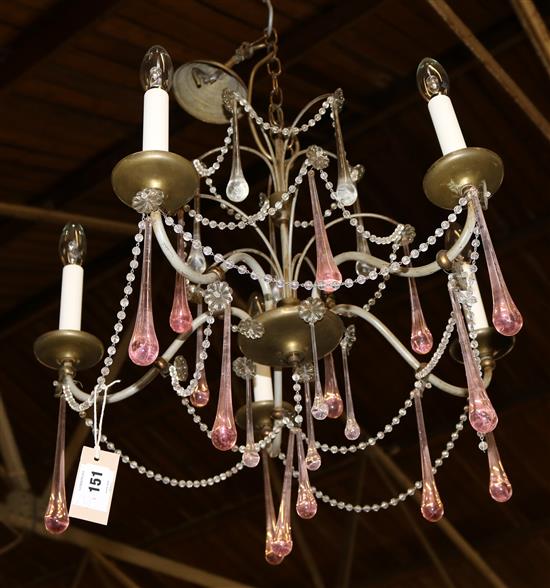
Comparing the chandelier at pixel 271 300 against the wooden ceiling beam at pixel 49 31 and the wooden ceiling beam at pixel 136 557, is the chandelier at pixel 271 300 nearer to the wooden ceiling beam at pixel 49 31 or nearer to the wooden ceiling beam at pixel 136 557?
the wooden ceiling beam at pixel 49 31

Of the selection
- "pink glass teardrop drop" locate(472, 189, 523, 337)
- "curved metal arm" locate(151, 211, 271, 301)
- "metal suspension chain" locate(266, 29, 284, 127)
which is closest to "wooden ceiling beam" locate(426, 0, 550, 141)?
"metal suspension chain" locate(266, 29, 284, 127)

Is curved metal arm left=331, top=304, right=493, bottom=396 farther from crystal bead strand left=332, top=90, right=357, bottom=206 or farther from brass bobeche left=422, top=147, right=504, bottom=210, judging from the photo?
brass bobeche left=422, top=147, right=504, bottom=210

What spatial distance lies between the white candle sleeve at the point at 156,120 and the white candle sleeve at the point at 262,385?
825 mm

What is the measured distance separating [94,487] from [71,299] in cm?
49

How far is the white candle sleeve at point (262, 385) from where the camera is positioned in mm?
2531

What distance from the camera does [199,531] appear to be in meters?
7.98

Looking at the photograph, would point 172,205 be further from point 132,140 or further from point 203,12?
point 132,140

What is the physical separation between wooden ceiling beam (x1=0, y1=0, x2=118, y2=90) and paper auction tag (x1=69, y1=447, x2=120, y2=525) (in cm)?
226

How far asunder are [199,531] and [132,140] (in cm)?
422

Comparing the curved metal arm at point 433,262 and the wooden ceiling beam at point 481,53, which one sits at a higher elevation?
the wooden ceiling beam at point 481,53

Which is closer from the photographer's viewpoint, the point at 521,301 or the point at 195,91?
the point at 195,91

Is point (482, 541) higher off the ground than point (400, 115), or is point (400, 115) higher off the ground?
point (400, 115)

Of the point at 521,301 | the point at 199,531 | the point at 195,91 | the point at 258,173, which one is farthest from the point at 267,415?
the point at 199,531

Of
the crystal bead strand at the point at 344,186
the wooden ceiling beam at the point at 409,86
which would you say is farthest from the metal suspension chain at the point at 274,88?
the wooden ceiling beam at the point at 409,86
